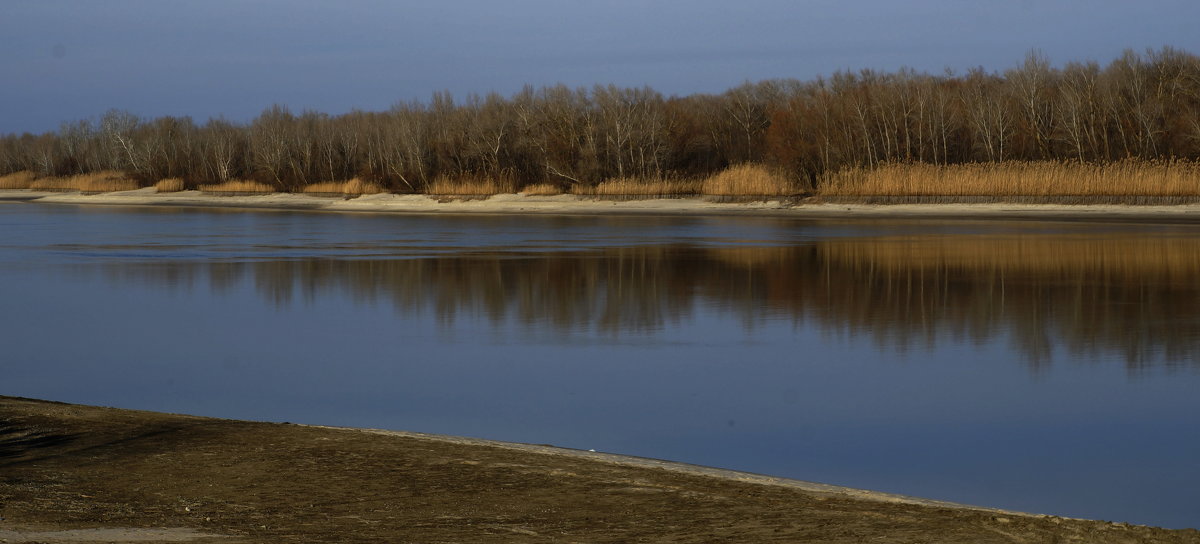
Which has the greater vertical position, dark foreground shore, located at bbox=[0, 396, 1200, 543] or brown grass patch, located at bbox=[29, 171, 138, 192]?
brown grass patch, located at bbox=[29, 171, 138, 192]

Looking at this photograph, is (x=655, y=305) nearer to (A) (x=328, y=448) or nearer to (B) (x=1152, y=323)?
(B) (x=1152, y=323)

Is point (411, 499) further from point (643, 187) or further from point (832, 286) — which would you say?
point (643, 187)

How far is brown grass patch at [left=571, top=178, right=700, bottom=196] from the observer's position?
1828 inches

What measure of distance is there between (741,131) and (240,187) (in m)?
27.9

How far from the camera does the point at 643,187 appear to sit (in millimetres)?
47219

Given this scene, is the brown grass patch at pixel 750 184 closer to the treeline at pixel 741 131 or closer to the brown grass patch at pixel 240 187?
the treeline at pixel 741 131

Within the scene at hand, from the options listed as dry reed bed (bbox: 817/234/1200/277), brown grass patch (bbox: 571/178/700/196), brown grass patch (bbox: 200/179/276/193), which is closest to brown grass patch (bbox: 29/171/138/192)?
brown grass patch (bbox: 200/179/276/193)

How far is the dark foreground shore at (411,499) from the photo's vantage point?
5.13 metres

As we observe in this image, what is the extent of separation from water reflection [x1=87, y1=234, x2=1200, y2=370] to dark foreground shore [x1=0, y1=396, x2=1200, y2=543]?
5.40 metres

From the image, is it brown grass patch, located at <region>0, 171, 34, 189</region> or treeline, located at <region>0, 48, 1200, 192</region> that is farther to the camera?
brown grass patch, located at <region>0, 171, 34, 189</region>

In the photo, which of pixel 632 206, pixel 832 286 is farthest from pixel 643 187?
pixel 832 286

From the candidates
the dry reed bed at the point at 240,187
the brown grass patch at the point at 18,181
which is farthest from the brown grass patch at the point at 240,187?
the brown grass patch at the point at 18,181

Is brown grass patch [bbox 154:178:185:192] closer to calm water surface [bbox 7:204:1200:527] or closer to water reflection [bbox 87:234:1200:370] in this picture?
calm water surface [bbox 7:204:1200:527]

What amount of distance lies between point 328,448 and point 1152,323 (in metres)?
9.07
